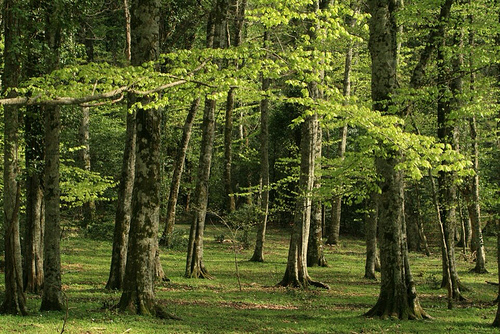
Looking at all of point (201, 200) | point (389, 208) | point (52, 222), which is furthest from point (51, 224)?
point (389, 208)

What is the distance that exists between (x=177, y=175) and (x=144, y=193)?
1046 centimetres

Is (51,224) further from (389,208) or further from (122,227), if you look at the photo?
(389,208)

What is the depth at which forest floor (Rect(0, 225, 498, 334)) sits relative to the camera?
941cm

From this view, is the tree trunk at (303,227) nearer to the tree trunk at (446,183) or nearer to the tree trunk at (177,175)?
the tree trunk at (446,183)

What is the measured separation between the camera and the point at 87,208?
26297 millimetres

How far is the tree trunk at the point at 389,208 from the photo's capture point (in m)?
11.0

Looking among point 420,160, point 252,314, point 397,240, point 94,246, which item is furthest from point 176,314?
point 94,246

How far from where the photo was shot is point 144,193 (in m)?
9.93

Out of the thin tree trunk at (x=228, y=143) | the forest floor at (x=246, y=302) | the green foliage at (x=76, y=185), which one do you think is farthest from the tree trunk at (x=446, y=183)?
the thin tree trunk at (x=228, y=143)

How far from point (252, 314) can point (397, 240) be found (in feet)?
11.9

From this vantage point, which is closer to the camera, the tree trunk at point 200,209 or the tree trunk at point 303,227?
the tree trunk at point 303,227

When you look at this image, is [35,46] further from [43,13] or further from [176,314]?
[176,314]

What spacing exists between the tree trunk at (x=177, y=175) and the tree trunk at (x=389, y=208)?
7238 mm

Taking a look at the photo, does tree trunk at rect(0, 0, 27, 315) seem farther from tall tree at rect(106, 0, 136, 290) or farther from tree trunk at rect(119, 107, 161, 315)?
tall tree at rect(106, 0, 136, 290)
